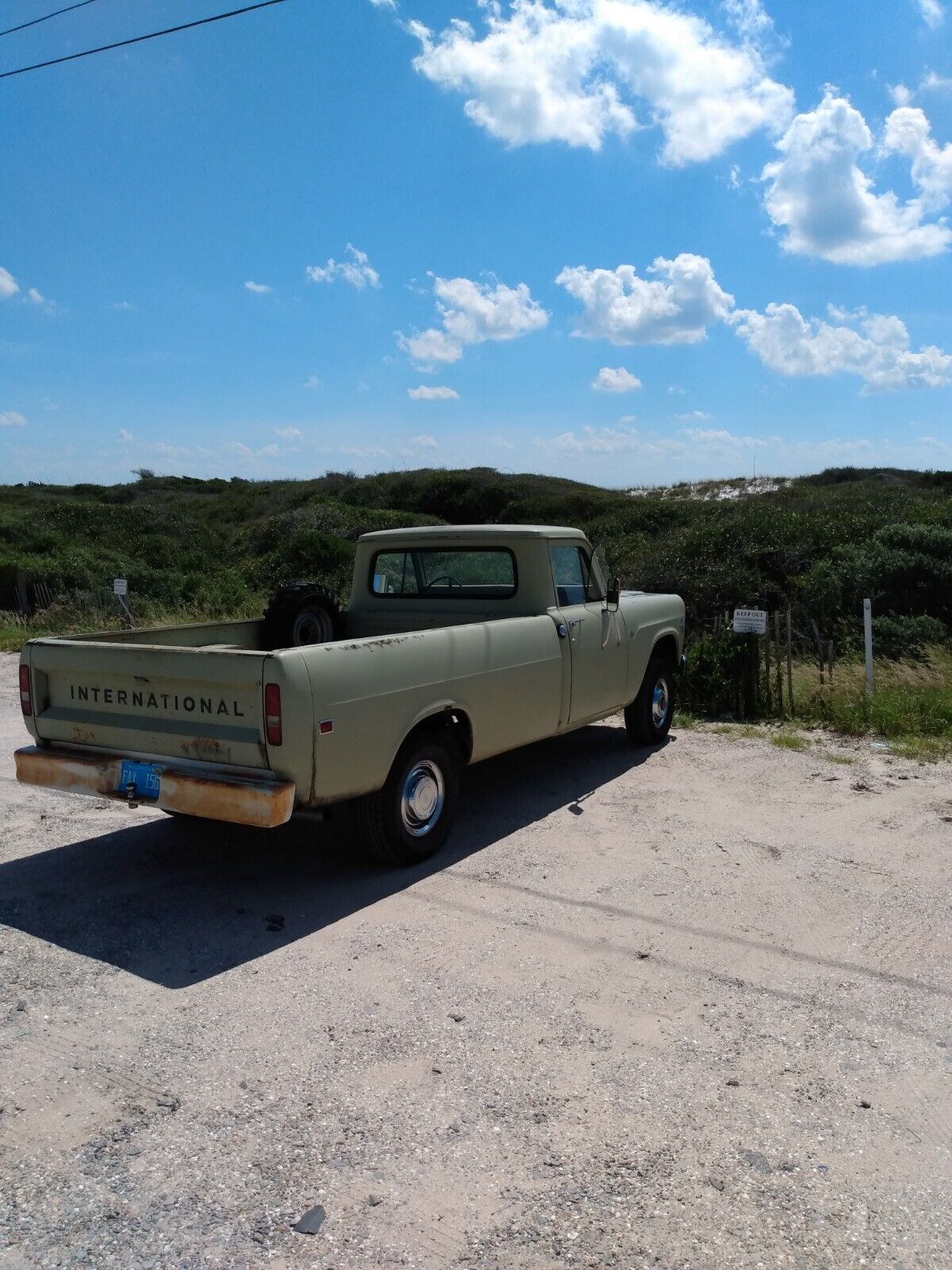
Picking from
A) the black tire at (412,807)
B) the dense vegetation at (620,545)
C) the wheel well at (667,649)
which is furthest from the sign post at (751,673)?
the black tire at (412,807)

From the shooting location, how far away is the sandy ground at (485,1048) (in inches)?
109

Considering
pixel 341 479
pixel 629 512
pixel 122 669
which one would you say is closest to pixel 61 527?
pixel 341 479

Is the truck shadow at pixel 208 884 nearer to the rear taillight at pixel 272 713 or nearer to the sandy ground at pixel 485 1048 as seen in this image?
the sandy ground at pixel 485 1048

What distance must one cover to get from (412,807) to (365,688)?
2.99 feet

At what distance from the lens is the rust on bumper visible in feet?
15.0

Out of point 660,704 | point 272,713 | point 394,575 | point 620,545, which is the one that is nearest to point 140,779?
point 272,713

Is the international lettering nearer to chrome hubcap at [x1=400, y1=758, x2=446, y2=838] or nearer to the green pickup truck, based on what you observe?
the green pickup truck

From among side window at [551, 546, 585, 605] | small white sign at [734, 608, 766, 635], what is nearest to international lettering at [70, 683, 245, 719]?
side window at [551, 546, 585, 605]

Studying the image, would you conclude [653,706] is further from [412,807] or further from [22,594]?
[22,594]

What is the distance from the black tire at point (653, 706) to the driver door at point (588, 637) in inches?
20.5

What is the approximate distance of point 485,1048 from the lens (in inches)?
145

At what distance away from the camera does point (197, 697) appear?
4934 millimetres

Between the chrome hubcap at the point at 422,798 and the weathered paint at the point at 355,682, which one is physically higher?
the weathered paint at the point at 355,682

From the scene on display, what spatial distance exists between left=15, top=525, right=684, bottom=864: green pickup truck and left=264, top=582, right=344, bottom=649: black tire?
0.02 meters
